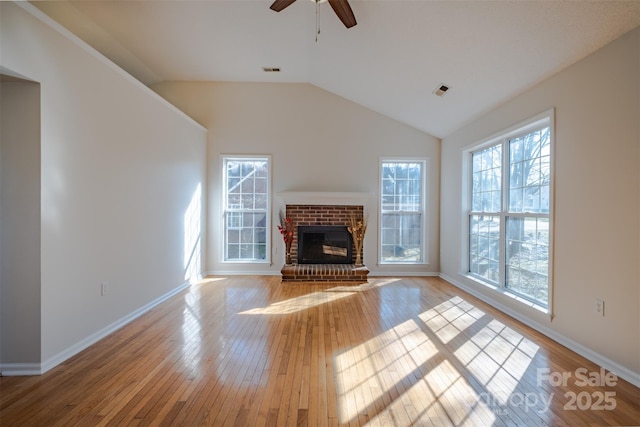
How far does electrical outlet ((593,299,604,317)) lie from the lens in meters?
2.18

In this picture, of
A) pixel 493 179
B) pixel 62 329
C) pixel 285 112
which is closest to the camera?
pixel 62 329

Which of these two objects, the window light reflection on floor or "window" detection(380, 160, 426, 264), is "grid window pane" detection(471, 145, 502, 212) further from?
the window light reflection on floor

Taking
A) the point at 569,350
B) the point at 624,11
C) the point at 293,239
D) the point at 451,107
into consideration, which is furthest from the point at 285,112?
the point at 569,350

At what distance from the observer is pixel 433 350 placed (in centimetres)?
238

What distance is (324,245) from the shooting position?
5.16m

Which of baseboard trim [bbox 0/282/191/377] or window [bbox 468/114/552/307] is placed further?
window [bbox 468/114/552/307]

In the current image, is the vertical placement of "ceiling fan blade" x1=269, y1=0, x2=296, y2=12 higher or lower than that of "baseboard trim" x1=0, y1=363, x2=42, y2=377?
higher

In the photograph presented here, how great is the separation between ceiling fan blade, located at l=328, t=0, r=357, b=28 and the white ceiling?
1.36 ft

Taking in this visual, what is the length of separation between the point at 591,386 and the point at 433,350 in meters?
0.98

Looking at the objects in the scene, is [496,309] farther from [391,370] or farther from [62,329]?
[62,329]

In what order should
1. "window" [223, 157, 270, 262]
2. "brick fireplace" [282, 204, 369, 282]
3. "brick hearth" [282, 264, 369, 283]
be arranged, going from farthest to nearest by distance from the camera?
"window" [223, 157, 270, 262]
"brick fireplace" [282, 204, 369, 282]
"brick hearth" [282, 264, 369, 283]

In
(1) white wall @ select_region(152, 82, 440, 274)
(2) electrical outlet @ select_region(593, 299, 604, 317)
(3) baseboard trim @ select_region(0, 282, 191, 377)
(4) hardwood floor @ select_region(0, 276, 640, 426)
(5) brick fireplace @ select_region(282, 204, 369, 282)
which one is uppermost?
(1) white wall @ select_region(152, 82, 440, 274)

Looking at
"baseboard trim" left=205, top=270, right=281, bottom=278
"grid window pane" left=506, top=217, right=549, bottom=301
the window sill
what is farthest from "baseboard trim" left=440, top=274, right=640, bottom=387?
"baseboard trim" left=205, top=270, right=281, bottom=278

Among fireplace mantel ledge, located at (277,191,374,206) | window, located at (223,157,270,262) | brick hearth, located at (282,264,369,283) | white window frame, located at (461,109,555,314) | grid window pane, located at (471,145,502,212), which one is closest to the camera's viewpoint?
white window frame, located at (461,109,555,314)
